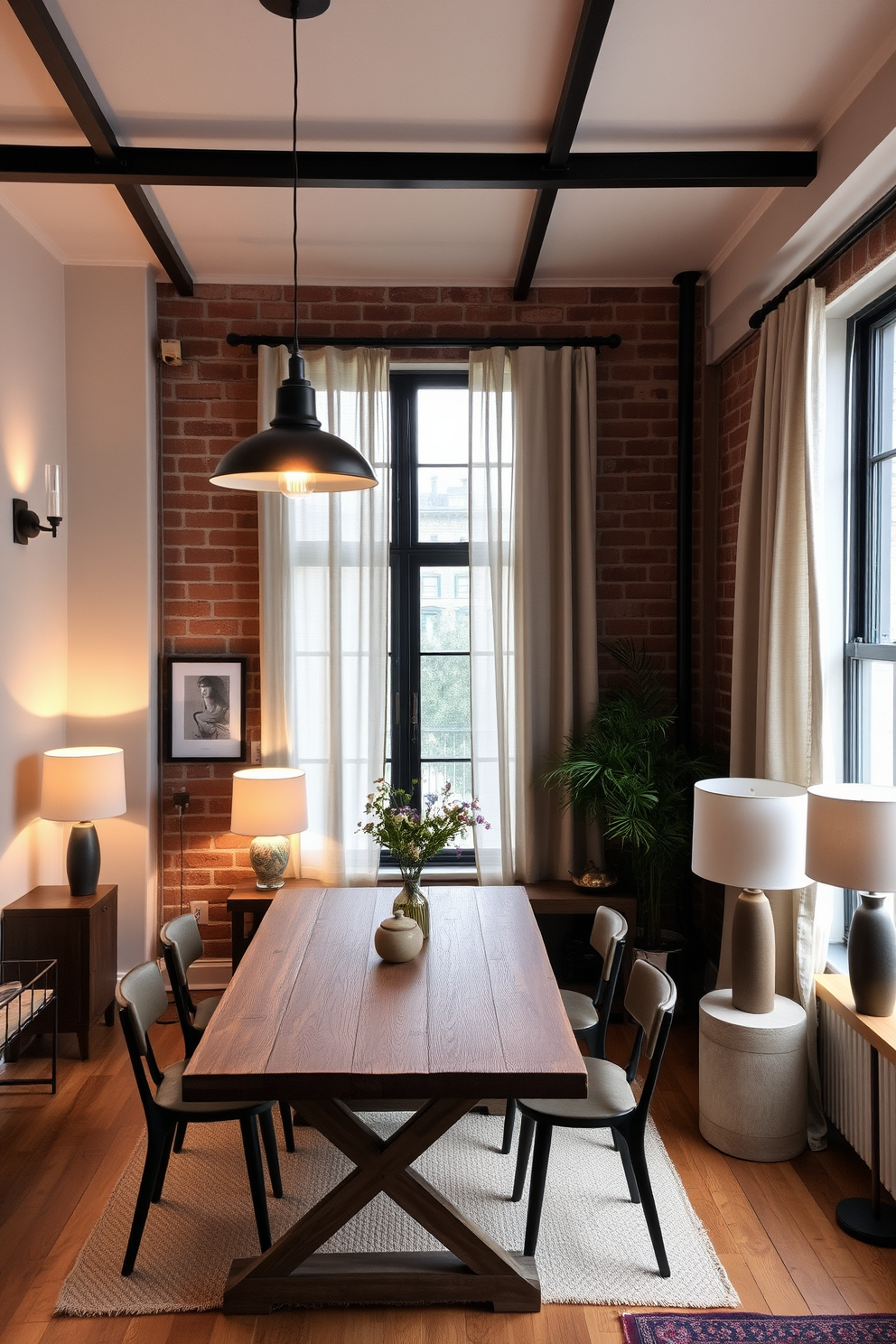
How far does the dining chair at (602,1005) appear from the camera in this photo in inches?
119

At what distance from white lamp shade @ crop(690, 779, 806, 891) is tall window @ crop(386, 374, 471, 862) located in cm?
167

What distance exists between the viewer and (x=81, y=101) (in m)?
2.71

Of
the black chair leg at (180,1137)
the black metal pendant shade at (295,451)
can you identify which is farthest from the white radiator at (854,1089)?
the black metal pendant shade at (295,451)

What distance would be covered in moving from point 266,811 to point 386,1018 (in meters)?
1.73

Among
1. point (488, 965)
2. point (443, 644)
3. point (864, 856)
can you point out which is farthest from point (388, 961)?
point (443, 644)

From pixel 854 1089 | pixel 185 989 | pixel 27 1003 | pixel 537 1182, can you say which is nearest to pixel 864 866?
pixel 854 1089

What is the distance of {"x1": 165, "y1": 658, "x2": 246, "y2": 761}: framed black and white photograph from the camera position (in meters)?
4.36

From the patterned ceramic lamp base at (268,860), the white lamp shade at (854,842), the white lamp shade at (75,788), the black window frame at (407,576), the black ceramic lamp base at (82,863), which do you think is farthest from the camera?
the black window frame at (407,576)

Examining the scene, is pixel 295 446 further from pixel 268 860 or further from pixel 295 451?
pixel 268 860

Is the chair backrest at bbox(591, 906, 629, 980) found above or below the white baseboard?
above

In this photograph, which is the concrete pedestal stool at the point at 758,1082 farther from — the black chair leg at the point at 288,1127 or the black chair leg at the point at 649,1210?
the black chair leg at the point at 288,1127

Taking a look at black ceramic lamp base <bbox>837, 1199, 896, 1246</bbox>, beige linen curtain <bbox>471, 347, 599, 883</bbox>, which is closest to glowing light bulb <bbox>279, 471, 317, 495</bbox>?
beige linen curtain <bbox>471, 347, 599, 883</bbox>

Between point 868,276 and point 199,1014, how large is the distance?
3.12 m

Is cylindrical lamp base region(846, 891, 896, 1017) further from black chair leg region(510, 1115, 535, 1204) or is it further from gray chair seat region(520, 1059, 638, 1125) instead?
black chair leg region(510, 1115, 535, 1204)
